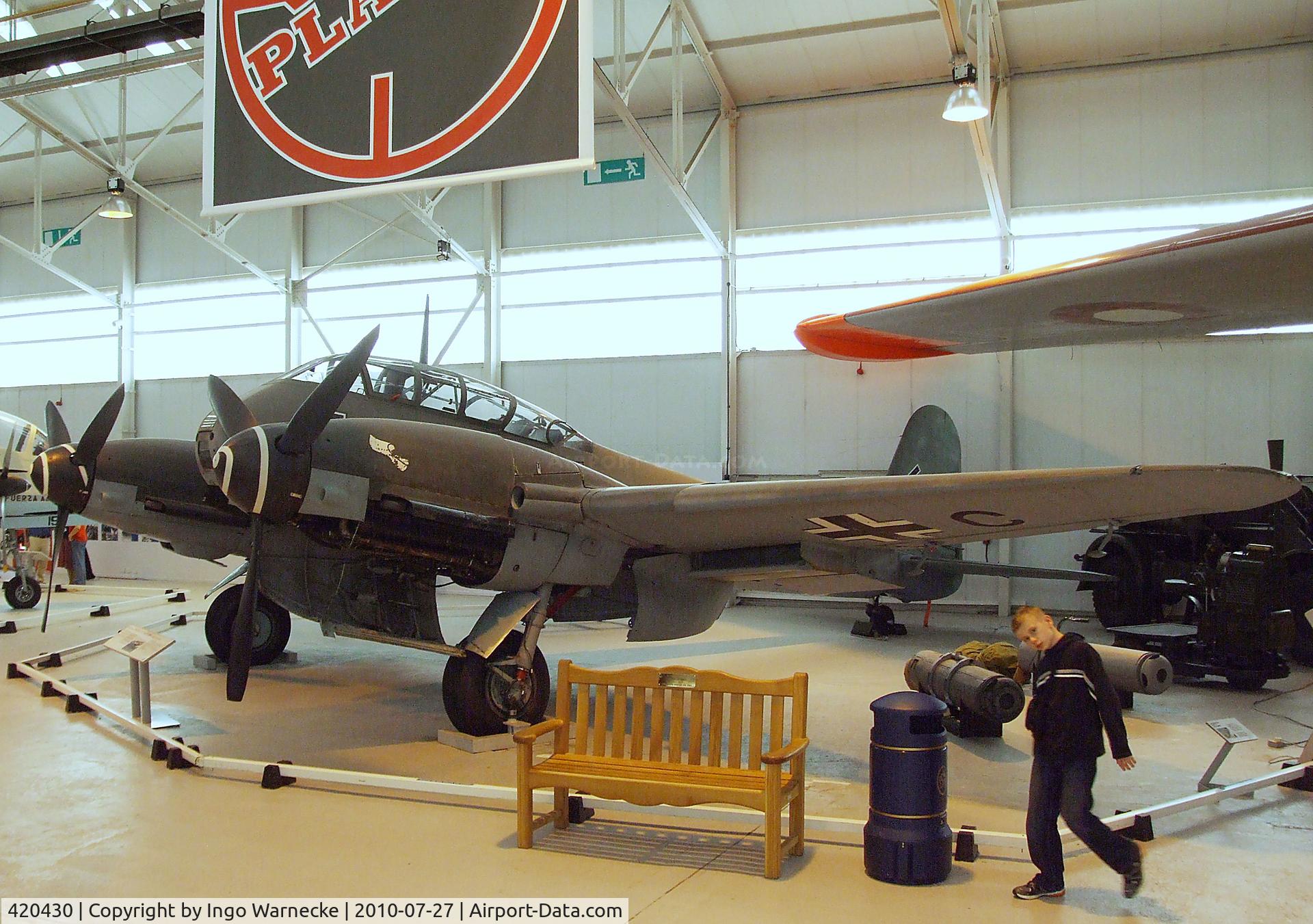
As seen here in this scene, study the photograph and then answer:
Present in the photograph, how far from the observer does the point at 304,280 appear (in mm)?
20109

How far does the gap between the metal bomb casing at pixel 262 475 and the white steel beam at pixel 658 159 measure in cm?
523

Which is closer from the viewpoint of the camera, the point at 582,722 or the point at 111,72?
the point at 582,722

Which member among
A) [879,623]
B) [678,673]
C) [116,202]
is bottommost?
[879,623]

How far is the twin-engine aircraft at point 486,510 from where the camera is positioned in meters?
5.52

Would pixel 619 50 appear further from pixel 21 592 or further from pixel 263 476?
pixel 21 592

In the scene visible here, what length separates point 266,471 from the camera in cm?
559

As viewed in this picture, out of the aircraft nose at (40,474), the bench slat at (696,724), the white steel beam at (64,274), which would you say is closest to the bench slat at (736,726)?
the bench slat at (696,724)

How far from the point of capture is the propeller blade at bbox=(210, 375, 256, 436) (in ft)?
20.2

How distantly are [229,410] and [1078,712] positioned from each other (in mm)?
5283

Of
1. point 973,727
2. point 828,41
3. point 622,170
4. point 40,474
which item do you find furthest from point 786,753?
point 622,170

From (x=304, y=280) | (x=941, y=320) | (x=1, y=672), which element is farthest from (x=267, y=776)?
(x=304, y=280)

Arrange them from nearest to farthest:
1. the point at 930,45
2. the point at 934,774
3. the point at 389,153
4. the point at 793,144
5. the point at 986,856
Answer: the point at 934,774 → the point at 986,856 → the point at 389,153 → the point at 930,45 → the point at 793,144

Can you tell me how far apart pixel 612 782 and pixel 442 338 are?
622 inches

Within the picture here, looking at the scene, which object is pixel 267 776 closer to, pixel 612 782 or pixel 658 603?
pixel 612 782
